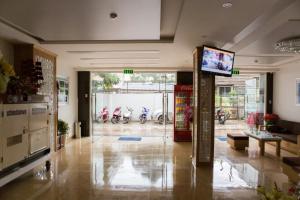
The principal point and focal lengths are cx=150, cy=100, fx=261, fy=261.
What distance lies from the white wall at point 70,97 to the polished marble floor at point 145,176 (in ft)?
5.91

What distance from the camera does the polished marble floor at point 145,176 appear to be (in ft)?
14.5

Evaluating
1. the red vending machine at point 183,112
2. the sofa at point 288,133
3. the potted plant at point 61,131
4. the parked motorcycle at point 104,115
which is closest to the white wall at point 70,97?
the potted plant at point 61,131

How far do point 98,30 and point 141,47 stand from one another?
5.47 feet

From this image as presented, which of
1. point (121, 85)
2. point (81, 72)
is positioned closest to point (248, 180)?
point (81, 72)

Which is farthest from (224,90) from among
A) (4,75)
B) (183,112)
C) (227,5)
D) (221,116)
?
(4,75)

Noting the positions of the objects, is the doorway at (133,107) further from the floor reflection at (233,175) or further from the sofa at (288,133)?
the floor reflection at (233,175)

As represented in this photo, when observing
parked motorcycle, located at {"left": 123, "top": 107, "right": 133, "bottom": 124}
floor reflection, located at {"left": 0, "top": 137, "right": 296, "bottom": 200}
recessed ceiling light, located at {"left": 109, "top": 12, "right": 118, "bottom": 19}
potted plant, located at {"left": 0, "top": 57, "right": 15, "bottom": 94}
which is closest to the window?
parked motorcycle, located at {"left": 123, "top": 107, "right": 133, "bottom": 124}

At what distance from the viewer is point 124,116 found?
46.1ft

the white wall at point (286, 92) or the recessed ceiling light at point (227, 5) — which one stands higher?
the recessed ceiling light at point (227, 5)

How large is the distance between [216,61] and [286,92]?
553cm

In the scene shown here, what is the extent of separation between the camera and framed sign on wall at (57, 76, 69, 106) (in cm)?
907

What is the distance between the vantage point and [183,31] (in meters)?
5.01

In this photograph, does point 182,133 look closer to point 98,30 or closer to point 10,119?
point 98,30

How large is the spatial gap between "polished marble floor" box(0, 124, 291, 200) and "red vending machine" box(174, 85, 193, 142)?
1.89 m
